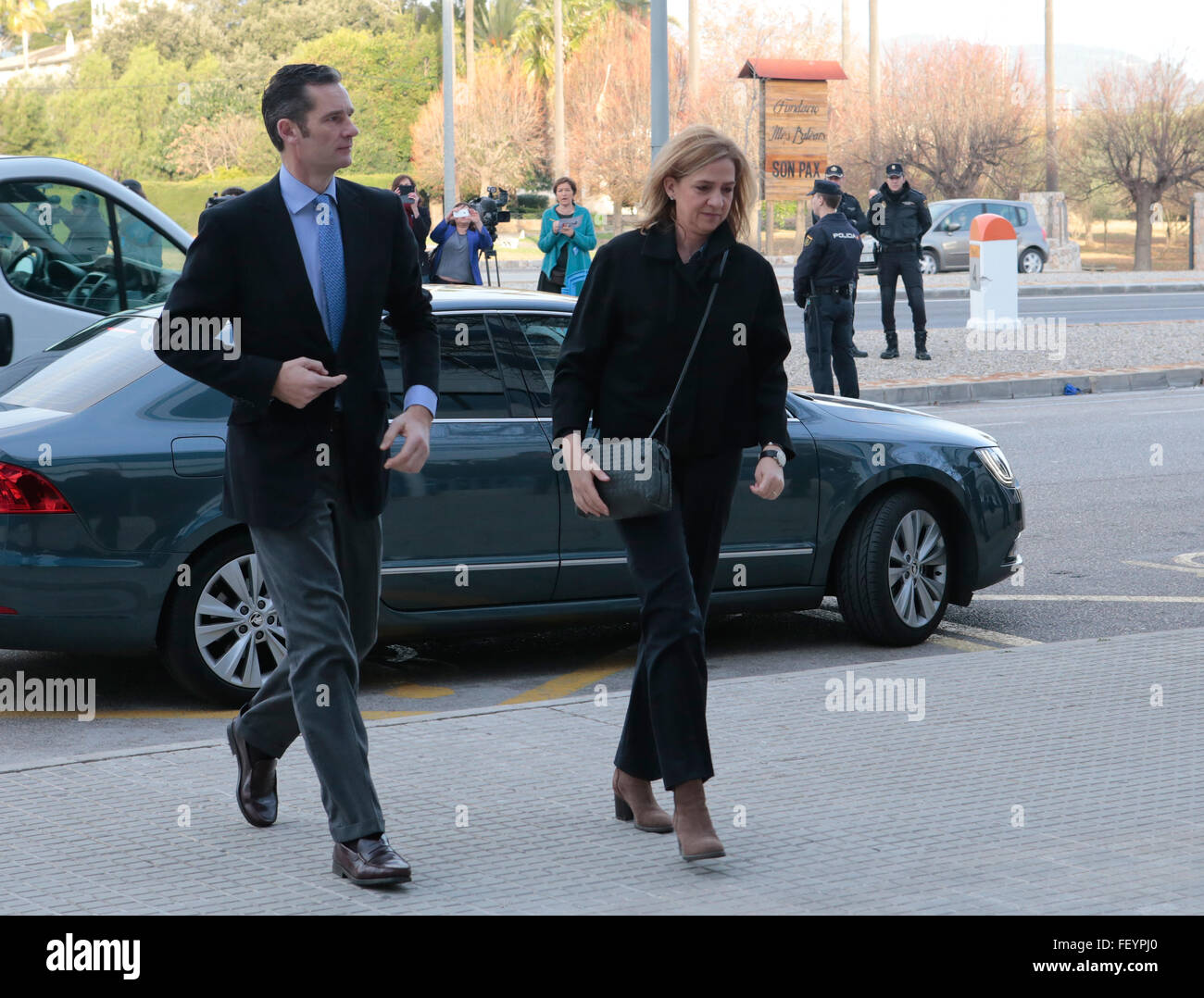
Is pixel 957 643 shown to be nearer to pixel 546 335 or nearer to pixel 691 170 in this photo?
pixel 546 335

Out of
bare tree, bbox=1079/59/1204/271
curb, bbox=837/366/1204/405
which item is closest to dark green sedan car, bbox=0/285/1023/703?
curb, bbox=837/366/1204/405

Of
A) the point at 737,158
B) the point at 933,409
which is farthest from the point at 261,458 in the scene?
the point at 933,409

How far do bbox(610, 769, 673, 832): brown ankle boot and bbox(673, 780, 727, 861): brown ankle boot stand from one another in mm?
245

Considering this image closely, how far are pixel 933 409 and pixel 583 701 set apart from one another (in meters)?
11.4

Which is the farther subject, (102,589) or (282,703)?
(102,589)

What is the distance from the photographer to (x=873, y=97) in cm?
5091

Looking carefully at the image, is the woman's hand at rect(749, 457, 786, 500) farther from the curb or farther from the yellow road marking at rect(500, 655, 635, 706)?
the curb

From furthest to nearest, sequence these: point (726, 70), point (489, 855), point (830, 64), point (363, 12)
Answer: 1. point (363, 12)
2. point (726, 70)
3. point (830, 64)
4. point (489, 855)

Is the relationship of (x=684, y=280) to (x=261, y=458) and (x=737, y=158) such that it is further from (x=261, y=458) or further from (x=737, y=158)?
(x=261, y=458)

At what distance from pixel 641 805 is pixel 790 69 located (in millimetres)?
22952

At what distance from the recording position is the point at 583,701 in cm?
598

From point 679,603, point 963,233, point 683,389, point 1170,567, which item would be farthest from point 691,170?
point 963,233

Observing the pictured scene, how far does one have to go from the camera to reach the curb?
1727 centimetres

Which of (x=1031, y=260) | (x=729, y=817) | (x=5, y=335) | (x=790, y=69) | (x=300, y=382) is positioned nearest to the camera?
(x=300, y=382)
